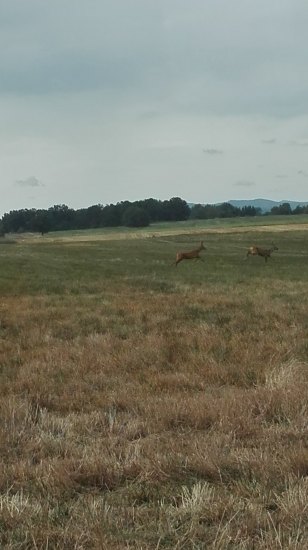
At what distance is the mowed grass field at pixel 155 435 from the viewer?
3.61 meters

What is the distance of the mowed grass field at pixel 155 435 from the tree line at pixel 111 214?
134m

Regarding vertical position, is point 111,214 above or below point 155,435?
above

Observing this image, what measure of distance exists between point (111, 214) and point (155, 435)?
14982 cm

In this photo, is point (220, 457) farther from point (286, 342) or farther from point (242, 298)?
point (242, 298)

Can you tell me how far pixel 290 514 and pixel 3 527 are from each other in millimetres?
1584

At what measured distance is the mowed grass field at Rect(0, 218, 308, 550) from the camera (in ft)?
11.8

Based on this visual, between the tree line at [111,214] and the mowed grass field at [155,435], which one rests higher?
the tree line at [111,214]

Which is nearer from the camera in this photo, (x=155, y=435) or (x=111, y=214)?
(x=155, y=435)

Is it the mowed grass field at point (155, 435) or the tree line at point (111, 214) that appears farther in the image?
the tree line at point (111, 214)

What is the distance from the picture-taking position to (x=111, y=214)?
154 meters

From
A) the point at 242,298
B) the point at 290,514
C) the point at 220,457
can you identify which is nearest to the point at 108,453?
the point at 220,457

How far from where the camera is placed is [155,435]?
5.30 metres

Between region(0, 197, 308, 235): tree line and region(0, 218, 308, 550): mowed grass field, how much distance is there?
134 meters

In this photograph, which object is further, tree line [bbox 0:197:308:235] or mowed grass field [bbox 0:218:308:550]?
tree line [bbox 0:197:308:235]
